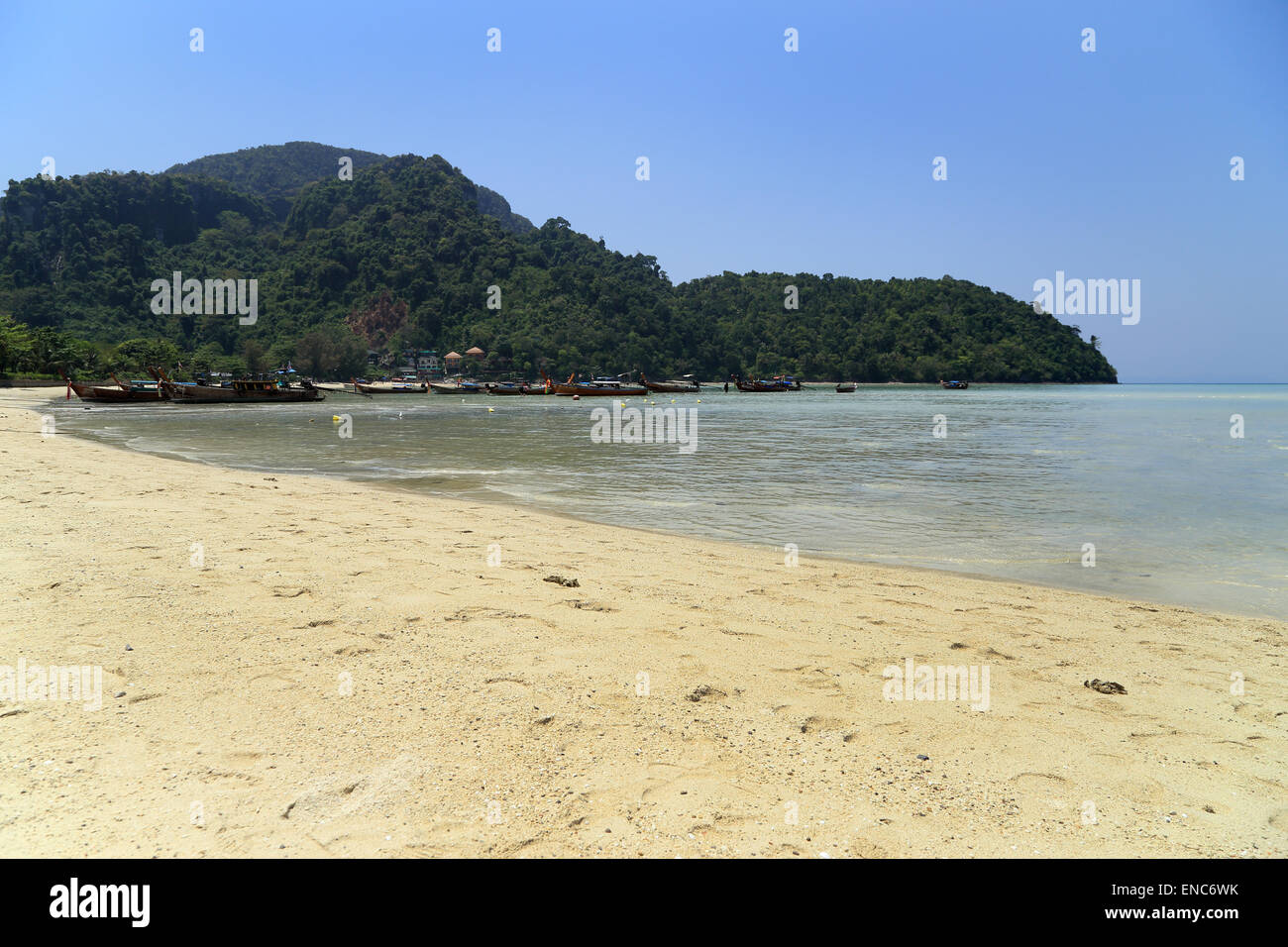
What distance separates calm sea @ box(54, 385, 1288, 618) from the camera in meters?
9.91

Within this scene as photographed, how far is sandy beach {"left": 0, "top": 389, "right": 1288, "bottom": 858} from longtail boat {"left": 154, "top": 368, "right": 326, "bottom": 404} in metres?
63.4

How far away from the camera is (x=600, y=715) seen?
4176mm

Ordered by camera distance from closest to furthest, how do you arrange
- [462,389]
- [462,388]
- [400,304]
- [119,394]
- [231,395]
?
[119,394] < [231,395] < [462,388] < [462,389] < [400,304]

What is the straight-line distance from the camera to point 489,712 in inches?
163

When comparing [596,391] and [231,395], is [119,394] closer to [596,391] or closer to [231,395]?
[231,395]

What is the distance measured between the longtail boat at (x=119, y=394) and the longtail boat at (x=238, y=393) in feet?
4.82

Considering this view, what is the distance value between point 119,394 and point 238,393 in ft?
30.8

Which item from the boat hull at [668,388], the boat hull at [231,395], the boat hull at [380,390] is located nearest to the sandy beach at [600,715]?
the boat hull at [231,395]

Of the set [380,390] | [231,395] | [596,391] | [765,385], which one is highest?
[765,385]

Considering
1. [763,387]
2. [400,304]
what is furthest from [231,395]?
[400,304]

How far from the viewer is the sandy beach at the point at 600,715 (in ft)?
10.0

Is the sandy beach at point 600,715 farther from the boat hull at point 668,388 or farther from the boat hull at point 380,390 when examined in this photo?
the boat hull at point 668,388

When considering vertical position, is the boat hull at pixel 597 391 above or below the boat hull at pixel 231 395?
above

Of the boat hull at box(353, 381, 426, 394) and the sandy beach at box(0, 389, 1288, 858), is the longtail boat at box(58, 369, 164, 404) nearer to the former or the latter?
the boat hull at box(353, 381, 426, 394)
